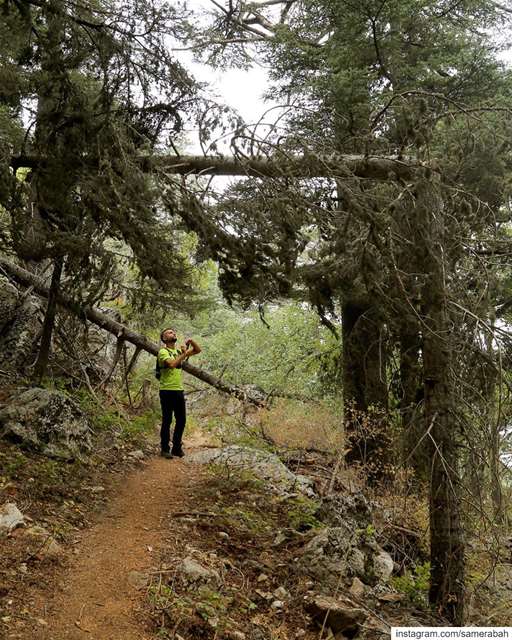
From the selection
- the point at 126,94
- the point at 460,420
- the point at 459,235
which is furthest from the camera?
the point at 126,94

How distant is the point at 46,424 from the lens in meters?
6.93

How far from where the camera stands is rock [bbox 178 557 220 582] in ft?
14.9

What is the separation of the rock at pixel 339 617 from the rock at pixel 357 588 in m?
0.47

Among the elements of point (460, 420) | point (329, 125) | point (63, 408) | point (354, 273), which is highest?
point (329, 125)

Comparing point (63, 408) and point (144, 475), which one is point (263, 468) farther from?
point (63, 408)

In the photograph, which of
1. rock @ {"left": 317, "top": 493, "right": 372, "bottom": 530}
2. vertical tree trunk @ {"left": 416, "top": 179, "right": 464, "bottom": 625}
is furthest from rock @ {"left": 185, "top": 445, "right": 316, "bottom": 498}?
vertical tree trunk @ {"left": 416, "top": 179, "right": 464, "bottom": 625}

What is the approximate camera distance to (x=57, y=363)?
10727 mm

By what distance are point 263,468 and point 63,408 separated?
301 centimetres

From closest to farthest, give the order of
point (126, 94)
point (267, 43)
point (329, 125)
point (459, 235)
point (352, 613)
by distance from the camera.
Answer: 1. point (352, 613)
2. point (459, 235)
3. point (126, 94)
4. point (329, 125)
5. point (267, 43)

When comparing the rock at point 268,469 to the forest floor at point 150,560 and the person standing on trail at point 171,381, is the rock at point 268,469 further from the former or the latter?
the person standing on trail at point 171,381

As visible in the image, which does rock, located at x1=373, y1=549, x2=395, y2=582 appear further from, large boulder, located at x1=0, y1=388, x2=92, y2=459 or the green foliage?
the green foliage

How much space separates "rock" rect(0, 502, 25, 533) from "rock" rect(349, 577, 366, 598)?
3.21 m

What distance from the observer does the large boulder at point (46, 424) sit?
264 inches

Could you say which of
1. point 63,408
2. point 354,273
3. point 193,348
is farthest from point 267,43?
point 63,408
